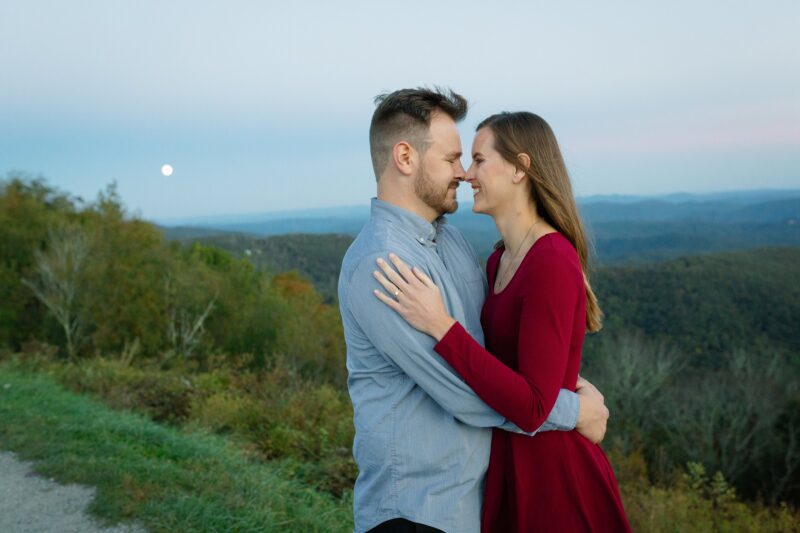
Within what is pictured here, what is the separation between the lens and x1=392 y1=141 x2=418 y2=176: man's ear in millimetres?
2393

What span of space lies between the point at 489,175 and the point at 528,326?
626 millimetres

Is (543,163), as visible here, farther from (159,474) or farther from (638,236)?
(638,236)

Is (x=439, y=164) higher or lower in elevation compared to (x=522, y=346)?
higher

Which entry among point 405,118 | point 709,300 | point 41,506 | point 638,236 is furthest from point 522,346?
point 638,236

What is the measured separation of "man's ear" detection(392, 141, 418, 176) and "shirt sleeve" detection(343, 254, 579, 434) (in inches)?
14.4

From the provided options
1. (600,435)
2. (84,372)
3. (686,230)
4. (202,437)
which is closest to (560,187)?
(600,435)

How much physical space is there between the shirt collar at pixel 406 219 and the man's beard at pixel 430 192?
8 cm

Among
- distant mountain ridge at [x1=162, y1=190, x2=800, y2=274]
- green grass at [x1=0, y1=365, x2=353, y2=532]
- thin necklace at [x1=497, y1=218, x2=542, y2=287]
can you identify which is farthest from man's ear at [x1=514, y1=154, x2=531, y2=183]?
distant mountain ridge at [x1=162, y1=190, x2=800, y2=274]

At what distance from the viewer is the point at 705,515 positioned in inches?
478

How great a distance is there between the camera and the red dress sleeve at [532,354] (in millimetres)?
2086

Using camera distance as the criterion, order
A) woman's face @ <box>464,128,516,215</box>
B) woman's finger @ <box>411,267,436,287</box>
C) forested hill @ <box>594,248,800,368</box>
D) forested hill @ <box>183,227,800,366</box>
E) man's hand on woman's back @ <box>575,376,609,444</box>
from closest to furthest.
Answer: woman's finger @ <box>411,267,436,287</box>
man's hand on woman's back @ <box>575,376,609,444</box>
woman's face @ <box>464,128,516,215</box>
forested hill @ <box>594,248,800,368</box>
forested hill @ <box>183,227,800,366</box>

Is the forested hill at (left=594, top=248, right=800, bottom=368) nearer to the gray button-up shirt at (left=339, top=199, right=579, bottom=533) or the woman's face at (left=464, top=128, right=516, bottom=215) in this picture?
the woman's face at (left=464, top=128, right=516, bottom=215)

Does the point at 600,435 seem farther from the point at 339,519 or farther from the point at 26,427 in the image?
the point at 26,427

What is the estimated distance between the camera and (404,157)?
94.7 inches
